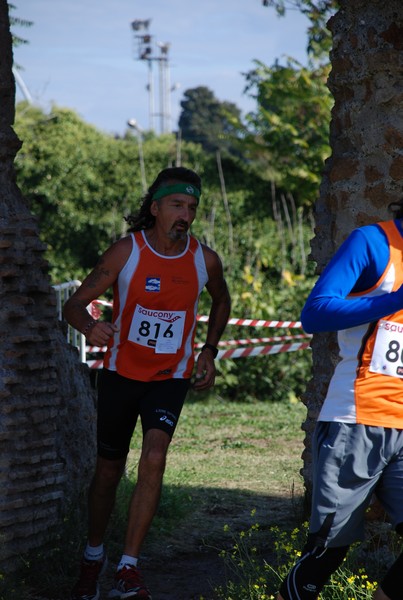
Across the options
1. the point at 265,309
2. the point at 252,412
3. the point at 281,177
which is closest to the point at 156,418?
the point at 252,412

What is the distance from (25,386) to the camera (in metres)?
5.17

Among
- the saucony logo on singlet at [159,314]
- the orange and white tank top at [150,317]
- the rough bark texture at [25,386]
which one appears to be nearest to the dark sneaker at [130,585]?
the rough bark texture at [25,386]

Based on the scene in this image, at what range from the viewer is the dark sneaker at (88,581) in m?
4.93

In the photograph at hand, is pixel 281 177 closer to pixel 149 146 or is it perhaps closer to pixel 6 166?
pixel 149 146

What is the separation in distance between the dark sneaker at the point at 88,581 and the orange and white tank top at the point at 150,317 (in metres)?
0.95

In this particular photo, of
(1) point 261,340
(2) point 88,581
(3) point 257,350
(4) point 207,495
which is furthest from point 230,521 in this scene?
(1) point 261,340

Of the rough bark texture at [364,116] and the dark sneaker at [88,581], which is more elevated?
the rough bark texture at [364,116]

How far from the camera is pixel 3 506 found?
4945 millimetres

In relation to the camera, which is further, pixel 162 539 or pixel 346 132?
pixel 162 539

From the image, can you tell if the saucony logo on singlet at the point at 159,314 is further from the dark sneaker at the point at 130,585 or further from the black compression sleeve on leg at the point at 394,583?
Answer: the black compression sleeve on leg at the point at 394,583

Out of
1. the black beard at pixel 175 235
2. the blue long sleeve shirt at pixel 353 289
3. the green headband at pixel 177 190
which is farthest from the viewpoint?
the green headband at pixel 177 190

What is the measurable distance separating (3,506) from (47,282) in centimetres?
123

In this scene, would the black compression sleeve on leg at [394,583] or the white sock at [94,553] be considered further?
the white sock at [94,553]

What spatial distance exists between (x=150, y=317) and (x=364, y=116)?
1490 millimetres
